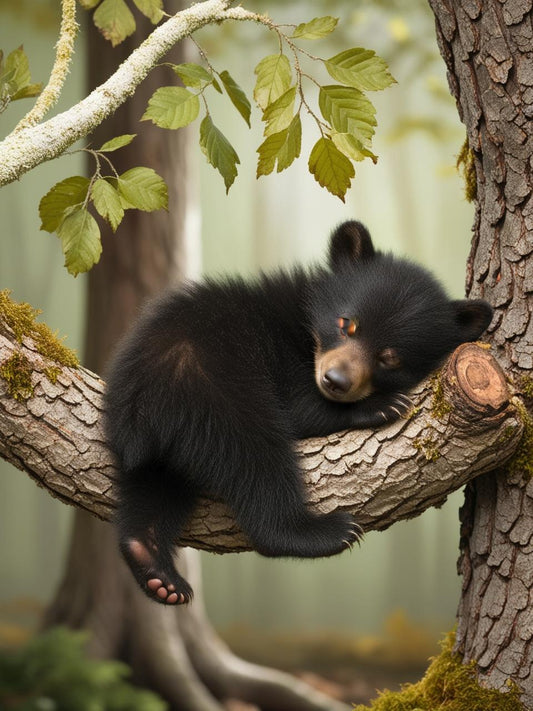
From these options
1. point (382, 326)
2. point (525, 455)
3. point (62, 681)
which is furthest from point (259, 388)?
point (62, 681)

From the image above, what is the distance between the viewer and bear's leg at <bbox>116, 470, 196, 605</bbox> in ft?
8.33

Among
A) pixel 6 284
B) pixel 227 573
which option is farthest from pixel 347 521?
pixel 6 284

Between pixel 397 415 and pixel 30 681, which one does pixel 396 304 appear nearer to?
pixel 397 415

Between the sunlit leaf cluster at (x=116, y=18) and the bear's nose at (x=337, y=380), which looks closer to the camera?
the bear's nose at (x=337, y=380)

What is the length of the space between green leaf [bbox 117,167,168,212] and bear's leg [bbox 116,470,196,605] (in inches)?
35.4

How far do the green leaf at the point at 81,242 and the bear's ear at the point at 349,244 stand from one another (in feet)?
3.72

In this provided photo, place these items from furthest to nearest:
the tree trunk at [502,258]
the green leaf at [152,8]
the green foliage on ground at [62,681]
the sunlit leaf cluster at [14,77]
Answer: the green foliage on ground at [62,681], the green leaf at [152,8], the tree trunk at [502,258], the sunlit leaf cluster at [14,77]

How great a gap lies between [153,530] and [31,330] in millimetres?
787

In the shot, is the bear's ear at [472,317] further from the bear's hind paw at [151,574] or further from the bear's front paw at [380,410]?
the bear's hind paw at [151,574]

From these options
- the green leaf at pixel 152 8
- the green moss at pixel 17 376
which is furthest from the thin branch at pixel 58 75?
the green moss at pixel 17 376

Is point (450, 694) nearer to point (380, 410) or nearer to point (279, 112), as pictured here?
point (380, 410)

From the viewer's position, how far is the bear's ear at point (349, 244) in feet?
10.5

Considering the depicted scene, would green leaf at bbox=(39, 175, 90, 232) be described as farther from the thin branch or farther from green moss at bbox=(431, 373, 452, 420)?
green moss at bbox=(431, 373, 452, 420)

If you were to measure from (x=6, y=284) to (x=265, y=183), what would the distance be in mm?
2865
